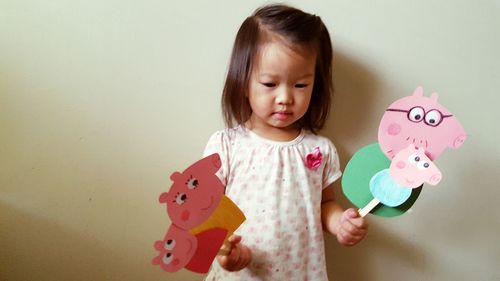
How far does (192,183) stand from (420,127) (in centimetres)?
35

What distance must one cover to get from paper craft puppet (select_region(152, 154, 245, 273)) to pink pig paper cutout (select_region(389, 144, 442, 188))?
0.25 meters

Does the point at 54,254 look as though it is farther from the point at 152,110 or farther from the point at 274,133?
the point at 274,133

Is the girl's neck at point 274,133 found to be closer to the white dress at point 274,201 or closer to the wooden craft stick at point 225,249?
the white dress at point 274,201

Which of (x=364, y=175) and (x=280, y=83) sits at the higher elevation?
(x=280, y=83)

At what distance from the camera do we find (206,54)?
2.30 feet

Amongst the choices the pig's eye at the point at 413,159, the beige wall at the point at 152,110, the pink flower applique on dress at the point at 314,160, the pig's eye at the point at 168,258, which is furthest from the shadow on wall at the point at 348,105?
the pig's eye at the point at 168,258

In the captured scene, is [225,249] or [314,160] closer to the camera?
[225,249]

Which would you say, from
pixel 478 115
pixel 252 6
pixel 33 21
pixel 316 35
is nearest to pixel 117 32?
pixel 33 21

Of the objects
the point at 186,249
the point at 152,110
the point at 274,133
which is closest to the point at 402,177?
the point at 274,133

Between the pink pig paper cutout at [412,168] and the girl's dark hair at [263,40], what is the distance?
20 centimetres

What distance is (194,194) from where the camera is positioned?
47 centimetres

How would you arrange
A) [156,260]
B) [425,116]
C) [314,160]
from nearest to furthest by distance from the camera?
[156,260] → [425,116] → [314,160]

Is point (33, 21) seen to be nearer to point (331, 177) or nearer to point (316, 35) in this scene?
point (316, 35)

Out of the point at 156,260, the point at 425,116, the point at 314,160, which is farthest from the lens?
the point at 314,160
